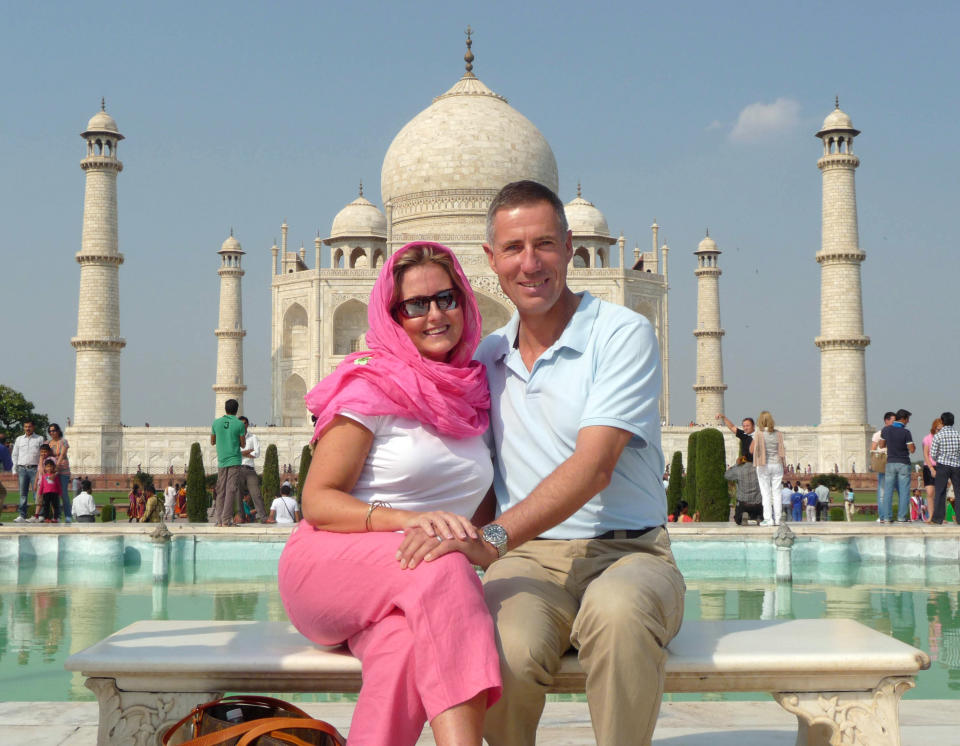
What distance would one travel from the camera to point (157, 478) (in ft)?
74.2

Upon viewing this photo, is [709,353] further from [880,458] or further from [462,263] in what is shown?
[880,458]

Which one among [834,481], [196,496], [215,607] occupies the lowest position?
[215,607]

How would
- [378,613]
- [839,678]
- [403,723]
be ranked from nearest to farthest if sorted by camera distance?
[403,723], [378,613], [839,678]

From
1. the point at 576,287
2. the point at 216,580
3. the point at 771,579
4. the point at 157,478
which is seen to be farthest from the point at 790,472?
the point at 216,580

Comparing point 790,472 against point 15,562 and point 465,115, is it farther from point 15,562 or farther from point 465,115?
point 15,562

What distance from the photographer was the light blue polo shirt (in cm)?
227

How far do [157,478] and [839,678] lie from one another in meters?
21.9

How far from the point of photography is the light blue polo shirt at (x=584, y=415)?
2.27m

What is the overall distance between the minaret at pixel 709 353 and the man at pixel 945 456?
60.4 feet

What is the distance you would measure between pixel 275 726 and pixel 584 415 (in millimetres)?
859

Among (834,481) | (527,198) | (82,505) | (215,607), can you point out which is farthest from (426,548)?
(834,481)

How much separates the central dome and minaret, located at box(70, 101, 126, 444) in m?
8.25

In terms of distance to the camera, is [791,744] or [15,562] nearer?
[791,744]

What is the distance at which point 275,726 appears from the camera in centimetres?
187
